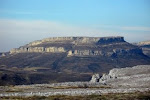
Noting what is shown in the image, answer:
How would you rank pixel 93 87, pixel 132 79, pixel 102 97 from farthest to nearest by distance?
pixel 132 79, pixel 93 87, pixel 102 97

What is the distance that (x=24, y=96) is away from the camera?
72625 mm

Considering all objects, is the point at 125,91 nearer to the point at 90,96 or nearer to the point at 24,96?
the point at 90,96

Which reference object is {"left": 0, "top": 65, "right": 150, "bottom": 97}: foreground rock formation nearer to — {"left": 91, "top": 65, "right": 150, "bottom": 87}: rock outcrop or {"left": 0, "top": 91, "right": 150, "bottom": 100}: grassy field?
{"left": 91, "top": 65, "right": 150, "bottom": 87}: rock outcrop

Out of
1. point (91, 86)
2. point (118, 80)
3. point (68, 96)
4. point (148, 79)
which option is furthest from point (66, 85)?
point (68, 96)

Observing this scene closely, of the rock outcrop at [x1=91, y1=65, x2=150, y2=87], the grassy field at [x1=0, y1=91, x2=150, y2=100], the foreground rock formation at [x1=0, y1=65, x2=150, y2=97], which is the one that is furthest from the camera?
the rock outcrop at [x1=91, y1=65, x2=150, y2=87]

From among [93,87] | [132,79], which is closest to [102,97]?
[93,87]

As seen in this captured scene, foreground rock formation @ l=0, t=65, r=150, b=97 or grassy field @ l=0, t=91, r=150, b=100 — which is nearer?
grassy field @ l=0, t=91, r=150, b=100

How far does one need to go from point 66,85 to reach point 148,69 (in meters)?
27.8

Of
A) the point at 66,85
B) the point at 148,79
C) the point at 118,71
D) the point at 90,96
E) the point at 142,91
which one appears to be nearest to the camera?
the point at 90,96

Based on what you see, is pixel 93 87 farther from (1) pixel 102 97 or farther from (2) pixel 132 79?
(1) pixel 102 97

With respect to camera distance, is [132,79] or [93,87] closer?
[93,87]

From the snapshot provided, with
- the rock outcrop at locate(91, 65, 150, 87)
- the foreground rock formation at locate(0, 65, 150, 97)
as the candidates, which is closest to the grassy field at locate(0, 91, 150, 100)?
the foreground rock formation at locate(0, 65, 150, 97)

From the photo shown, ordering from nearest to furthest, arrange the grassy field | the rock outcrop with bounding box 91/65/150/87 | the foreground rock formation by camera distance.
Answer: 1. the grassy field
2. the foreground rock formation
3. the rock outcrop with bounding box 91/65/150/87

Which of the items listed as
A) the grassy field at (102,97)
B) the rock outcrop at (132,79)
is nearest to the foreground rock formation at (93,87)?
the rock outcrop at (132,79)
